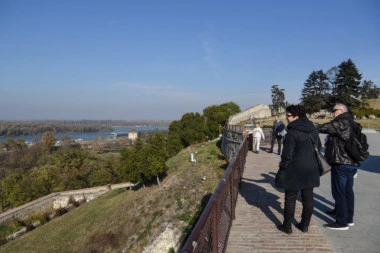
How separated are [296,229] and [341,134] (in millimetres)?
1675

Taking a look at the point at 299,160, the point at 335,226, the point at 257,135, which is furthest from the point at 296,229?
the point at 257,135

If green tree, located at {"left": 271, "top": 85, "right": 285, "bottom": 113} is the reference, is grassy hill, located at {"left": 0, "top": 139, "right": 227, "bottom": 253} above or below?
below

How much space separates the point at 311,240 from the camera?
368 cm

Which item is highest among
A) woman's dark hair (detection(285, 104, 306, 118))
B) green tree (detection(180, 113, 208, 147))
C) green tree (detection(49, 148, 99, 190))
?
woman's dark hair (detection(285, 104, 306, 118))

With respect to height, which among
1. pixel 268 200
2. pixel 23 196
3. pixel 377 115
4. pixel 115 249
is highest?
pixel 377 115

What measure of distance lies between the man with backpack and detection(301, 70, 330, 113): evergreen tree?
4882 centimetres

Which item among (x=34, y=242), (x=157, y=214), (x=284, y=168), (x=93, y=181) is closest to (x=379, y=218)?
(x=284, y=168)

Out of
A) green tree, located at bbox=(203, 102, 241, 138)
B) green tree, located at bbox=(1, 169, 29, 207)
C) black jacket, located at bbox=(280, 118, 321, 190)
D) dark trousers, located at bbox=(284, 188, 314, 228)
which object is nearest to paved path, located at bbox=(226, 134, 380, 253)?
dark trousers, located at bbox=(284, 188, 314, 228)

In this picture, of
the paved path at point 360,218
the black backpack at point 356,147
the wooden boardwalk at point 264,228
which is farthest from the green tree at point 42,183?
the black backpack at point 356,147

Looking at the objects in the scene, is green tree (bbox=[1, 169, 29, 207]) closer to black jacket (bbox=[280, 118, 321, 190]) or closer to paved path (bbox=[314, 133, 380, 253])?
paved path (bbox=[314, 133, 380, 253])

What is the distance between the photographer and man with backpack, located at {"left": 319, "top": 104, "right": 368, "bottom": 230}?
377 centimetres

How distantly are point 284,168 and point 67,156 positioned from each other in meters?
63.3

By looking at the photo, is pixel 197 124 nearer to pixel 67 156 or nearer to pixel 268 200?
pixel 67 156

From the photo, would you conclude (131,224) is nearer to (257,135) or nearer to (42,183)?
(257,135)
